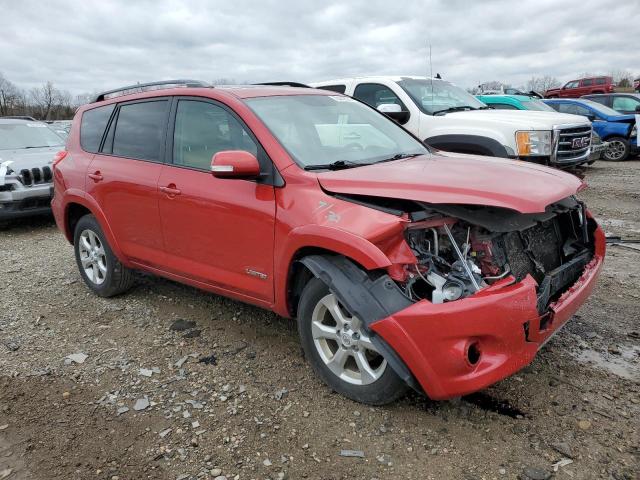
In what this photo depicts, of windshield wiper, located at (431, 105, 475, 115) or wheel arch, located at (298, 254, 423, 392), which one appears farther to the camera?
windshield wiper, located at (431, 105, 475, 115)

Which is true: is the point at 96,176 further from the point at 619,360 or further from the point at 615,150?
the point at 615,150

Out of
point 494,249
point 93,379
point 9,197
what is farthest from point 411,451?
point 9,197

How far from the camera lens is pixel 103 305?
4762 mm

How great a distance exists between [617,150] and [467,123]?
8979mm

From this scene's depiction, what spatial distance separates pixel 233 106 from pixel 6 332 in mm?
2616

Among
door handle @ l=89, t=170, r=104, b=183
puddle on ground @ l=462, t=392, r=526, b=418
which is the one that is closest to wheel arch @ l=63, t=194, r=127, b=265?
door handle @ l=89, t=170, r=104, b=183

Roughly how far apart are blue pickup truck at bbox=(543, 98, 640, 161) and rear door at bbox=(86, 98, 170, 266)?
41.4ft

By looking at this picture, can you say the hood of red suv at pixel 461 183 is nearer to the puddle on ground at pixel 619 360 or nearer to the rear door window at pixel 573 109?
the puddle on ground at pixel 619 360

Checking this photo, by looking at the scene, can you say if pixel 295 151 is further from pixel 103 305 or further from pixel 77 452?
pixel 103 305

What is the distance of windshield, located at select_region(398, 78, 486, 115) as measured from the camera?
7.57 metres

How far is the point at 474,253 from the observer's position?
291 centimetres

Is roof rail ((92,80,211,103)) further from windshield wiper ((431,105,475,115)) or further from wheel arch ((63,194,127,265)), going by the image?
windshield wiper ((431,105,475,115))

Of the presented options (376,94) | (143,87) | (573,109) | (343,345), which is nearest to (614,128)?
(573,109)

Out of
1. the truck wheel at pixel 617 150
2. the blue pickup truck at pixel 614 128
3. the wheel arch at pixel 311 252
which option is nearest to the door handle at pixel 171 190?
the wheel arch at pixel 311 252
